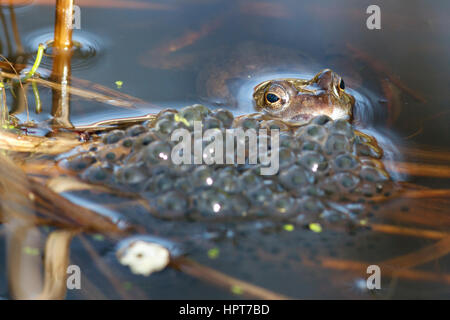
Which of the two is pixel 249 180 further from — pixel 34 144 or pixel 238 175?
pixel 34 144

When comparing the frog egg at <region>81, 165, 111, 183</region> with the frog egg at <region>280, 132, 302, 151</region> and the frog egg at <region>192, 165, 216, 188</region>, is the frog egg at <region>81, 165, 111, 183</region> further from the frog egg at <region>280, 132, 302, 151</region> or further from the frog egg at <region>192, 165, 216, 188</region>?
the frog egg at <region>280, 132, 302, 151</region>

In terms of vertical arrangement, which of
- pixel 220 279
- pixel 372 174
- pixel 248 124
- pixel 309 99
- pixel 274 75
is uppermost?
pixel 274 75

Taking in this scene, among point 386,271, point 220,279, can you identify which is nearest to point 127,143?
point 220,279

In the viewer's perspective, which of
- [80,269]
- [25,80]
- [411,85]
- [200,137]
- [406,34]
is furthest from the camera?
[406,34]

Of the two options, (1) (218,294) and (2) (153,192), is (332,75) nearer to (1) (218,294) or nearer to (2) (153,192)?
(2) (153,192)

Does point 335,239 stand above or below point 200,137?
below
